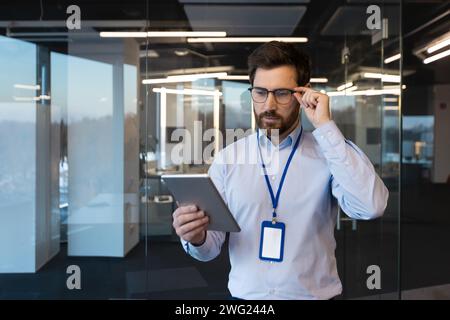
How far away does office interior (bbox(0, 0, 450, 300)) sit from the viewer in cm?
424

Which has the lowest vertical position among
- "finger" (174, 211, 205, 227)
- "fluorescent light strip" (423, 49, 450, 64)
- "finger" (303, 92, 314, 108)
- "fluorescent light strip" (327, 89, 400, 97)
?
"finger" (174, 211, 205, 227)

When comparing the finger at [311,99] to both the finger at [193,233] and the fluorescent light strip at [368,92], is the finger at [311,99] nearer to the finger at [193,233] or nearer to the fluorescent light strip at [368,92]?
the finger at [193,233]

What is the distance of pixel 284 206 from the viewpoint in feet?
Result: 4.57

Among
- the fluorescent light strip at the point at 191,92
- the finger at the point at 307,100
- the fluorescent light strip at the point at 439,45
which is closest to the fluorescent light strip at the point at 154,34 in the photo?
the fluorescent light strip at the point at 191,92

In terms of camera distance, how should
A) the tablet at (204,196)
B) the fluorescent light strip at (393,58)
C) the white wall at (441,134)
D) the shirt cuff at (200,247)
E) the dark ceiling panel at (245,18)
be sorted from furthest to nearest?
the white wall at (441,134) < the dark ceiling panel at (245,18) < the fluorescent light strip at (393,58) < the shirt cuff at (200,247) < the tablet at (204,196)

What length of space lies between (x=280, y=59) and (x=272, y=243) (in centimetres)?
58

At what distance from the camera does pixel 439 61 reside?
26.7ft

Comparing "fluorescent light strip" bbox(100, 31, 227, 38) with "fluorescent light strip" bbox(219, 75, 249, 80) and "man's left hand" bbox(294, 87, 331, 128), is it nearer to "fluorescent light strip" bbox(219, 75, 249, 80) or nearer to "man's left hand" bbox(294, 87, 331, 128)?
"fluorescent light strip" bbox(219, 75, 249, 80)

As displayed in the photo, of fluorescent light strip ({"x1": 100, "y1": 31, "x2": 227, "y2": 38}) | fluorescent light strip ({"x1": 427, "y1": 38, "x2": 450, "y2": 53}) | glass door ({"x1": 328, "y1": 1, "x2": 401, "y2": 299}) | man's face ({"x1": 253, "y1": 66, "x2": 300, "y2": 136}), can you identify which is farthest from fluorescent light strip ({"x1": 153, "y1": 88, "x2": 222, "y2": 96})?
fluorescent light strip ({"x1": 427, "y1": 38, "x2": 450, "y2": 53})

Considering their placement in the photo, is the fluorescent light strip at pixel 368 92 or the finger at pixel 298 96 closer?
the finger at pixel 298 96

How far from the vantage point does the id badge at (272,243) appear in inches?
53.2

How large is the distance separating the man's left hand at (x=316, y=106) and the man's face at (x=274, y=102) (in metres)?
0.07

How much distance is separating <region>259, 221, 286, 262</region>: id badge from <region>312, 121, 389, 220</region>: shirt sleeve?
0.24 metres
